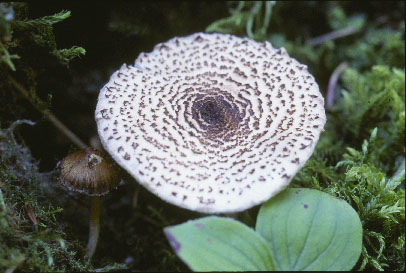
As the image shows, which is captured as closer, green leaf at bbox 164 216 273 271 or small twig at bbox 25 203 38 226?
green leaf at bbox 164 216 273 271

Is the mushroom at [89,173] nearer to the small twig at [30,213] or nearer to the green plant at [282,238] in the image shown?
the small twig at [30,213]

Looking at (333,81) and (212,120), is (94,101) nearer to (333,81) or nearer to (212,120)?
(212,120)

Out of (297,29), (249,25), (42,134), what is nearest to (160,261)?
(42,134)

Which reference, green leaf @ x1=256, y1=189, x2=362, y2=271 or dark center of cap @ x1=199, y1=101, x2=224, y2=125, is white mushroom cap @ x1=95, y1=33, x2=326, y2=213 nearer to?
dark center of cap @ x1=199, y1=101, x2=224, y2=125

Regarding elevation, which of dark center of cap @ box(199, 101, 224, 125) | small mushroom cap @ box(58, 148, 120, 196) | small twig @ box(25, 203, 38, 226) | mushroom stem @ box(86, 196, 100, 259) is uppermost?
dark center of cap @ box(199, 101, 224, 125)

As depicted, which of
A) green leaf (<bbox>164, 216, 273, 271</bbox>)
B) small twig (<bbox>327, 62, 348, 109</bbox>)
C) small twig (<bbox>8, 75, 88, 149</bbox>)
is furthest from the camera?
small twig (<bbox>327, 62, 348, 109</bbox>)

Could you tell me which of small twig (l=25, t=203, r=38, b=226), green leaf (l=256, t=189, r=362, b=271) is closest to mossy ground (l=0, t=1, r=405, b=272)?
small twig (l=25, t=203, r=38, b=226)

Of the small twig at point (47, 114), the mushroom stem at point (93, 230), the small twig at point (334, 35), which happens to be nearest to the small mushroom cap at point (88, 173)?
the mushroom stem at point (93, 230)
